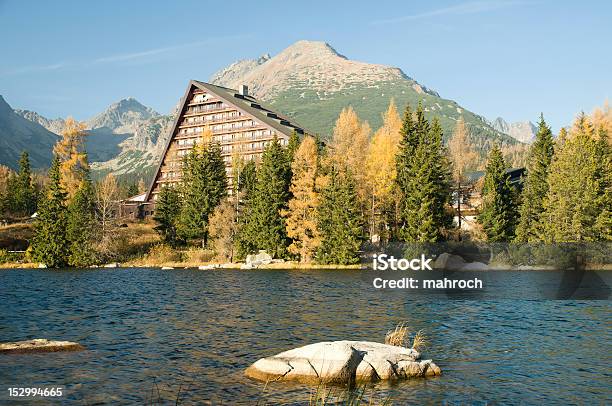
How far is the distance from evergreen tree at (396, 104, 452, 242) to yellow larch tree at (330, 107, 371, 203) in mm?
4693

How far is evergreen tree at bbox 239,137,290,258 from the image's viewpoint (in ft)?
226

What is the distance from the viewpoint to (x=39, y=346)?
2077 centimetres

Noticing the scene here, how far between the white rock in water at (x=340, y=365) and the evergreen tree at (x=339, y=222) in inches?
1759

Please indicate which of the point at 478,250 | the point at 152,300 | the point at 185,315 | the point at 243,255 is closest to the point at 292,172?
the point at 243,255

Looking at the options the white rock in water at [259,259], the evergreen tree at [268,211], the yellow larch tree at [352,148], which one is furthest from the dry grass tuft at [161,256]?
the yellow larch tree at [352,148]

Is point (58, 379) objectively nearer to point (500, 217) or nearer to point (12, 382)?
point (12, 382)

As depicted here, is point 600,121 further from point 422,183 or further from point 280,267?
point 280,267

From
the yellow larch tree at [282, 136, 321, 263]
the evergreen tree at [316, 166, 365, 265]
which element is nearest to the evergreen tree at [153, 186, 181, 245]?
the yellow larch tree at [282, 136, 321, 263]

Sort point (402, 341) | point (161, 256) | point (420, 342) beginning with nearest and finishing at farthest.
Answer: point (420, 342), point (402, 341), point (161, 256)

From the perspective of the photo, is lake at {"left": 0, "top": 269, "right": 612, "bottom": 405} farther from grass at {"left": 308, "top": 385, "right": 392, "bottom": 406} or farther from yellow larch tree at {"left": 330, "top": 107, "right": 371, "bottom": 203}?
yellow larch tree at {"left": 330, "top": 107, "right": 371, "bottom": 203}

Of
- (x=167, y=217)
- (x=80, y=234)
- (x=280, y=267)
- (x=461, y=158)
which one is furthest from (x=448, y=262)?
(x=80, y=234)

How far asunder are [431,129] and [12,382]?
204ft

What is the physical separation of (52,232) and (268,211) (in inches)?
1071

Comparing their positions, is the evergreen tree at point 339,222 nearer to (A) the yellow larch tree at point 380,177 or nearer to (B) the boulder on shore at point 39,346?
(A) the yellow larch tree at point 380,177
